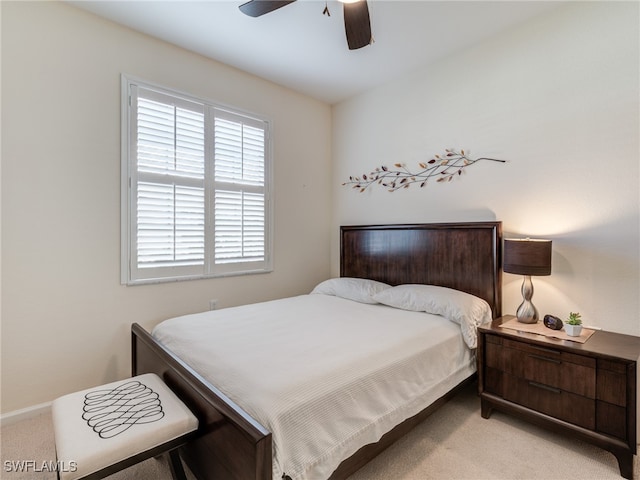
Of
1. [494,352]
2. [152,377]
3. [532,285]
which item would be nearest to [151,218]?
[152,377]

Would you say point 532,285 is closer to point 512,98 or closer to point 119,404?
point 512,98

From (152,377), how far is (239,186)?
77.0 inches

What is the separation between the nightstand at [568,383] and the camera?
5.57 ft

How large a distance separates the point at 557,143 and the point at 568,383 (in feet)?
5.44

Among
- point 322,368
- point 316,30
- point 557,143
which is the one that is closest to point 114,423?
point 322,368

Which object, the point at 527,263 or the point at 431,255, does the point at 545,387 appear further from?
the point at 431,255

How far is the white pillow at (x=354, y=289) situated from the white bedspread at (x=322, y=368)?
1.33ft

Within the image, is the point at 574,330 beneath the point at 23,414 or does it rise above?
above

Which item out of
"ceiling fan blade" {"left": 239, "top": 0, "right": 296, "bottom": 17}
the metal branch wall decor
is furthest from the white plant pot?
"ceiling fan blade" {"left": 239, "top": 0, "right": 296, "bottom": 17}

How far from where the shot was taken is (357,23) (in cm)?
191

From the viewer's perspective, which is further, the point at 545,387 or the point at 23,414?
the point at 23,414

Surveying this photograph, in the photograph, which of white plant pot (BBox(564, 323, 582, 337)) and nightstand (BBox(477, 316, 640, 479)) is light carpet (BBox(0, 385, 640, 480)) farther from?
white plant pot (BBox(564, 323, 582, 337))

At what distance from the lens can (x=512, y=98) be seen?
8.51 feet

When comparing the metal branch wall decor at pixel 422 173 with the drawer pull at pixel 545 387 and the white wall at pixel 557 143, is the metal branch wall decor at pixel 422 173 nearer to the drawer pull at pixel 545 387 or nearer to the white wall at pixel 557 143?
the white wall at pixel 557 143
